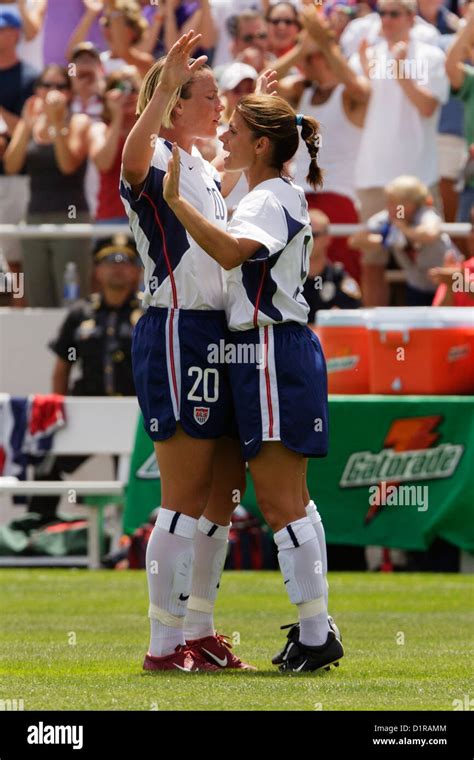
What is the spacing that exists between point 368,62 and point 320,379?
23.0 ft

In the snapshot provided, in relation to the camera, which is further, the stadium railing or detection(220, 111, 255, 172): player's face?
the stadium railing

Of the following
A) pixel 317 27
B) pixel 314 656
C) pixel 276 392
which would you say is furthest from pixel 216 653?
pixel 317 27

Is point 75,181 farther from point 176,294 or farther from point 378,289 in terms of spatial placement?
point 176,294

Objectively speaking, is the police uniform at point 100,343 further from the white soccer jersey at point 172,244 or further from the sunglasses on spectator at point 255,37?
the white soccer jersey at point 172,244

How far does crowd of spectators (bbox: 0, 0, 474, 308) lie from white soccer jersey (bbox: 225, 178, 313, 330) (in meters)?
5.33

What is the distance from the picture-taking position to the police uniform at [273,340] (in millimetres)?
5875

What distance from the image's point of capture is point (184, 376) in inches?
234

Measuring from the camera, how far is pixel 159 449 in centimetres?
603

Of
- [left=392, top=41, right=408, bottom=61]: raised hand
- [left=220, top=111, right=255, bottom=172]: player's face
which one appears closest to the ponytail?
[left=220, top=111, right=255, bottom=172]: player's face

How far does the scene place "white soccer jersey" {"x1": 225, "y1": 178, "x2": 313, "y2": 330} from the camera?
230 inches

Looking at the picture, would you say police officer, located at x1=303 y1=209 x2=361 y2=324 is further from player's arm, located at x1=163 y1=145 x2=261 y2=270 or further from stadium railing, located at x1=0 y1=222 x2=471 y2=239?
player's arm, located at x1=163 y1=145 x2=261 y2=270

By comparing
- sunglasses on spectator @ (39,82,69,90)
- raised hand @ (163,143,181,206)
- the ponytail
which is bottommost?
sunglasses on spectator @ (39,82,69,90)

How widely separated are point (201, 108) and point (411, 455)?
4636 millimetres
